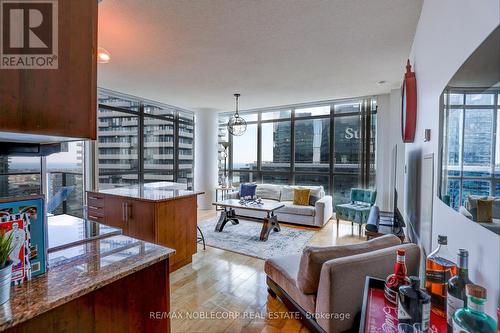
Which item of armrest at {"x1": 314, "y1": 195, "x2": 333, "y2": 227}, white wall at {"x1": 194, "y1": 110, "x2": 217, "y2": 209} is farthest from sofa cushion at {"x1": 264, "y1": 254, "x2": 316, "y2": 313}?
white wall at {"x1": 194, "y1": 110, "x2": 217, "y2": 209}

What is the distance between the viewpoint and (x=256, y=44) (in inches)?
112

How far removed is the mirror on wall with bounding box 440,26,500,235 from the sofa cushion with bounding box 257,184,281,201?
Result: 15.6ft

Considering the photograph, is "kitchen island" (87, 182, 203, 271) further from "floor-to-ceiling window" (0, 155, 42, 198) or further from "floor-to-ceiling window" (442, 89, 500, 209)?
"floor-to-ceiling window" (442, 89, 500, 209)

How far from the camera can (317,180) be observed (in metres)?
5.97

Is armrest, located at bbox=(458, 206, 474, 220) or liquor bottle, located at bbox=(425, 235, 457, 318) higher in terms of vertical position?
armrest, located at bbox=(458, 206, 474, 220)

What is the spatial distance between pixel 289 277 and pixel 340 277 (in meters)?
0.64

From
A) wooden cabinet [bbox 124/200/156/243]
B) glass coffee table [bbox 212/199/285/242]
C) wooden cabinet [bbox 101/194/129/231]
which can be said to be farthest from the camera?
glass coffee table [bbox 212/199/285/242]

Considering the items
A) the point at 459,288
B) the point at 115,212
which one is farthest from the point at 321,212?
the point at 459,288

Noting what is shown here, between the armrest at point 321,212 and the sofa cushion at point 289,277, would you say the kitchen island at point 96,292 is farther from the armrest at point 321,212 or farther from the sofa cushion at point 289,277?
the armrest at point 321,212

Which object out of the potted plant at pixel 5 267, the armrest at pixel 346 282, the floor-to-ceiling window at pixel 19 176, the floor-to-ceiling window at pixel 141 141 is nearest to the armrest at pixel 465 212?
the armrest at pixel 346 282

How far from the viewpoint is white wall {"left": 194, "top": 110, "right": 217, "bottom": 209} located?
6508mm

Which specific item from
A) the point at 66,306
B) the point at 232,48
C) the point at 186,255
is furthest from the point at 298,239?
the point at 66,306

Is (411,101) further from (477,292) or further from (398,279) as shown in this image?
(477,292)

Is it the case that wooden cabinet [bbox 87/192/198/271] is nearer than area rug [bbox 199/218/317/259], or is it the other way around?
wooden cabinet [bbox 87/192/198/271]
